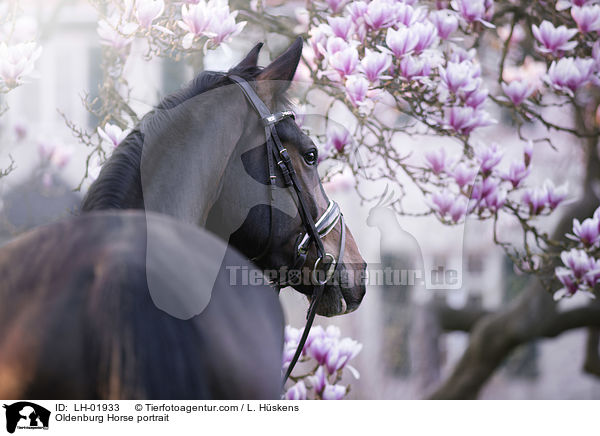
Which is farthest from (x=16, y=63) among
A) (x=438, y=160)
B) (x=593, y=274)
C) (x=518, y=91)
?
(x=593, y=274)

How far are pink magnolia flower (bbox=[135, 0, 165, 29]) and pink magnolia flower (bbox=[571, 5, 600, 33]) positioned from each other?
1863 millimetres

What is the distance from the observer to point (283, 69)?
2.07 m

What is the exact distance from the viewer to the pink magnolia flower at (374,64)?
246 centimetres

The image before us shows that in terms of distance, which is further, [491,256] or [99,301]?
[491,256]

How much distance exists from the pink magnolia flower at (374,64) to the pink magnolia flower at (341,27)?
0.16 metres

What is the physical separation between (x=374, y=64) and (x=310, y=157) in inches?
24.5

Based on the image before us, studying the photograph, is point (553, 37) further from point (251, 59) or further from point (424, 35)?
point (251, 59)

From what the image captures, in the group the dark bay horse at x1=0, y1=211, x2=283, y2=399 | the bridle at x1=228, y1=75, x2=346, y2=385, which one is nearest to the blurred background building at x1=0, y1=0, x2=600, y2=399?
the bridle at x1=228, y1=75, x2=346, y2=385

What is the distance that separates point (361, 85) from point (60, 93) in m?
10.1

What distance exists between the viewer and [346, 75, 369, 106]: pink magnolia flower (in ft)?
8.21

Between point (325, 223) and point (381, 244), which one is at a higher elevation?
point (325, 223)
